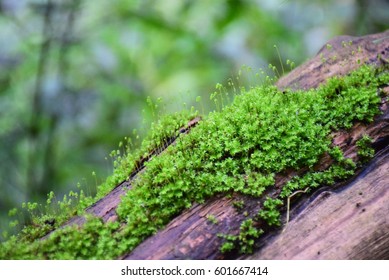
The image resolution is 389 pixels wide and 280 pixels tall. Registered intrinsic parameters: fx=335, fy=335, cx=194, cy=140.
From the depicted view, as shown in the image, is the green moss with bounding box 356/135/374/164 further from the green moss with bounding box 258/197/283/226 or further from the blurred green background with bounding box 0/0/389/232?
the blurred green background with bounding box 0/0/389/232

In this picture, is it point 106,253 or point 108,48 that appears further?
point 108,48

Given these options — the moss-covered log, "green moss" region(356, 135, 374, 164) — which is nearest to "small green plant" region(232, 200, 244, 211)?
the moss-covered log

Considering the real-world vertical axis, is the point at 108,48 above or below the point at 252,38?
above

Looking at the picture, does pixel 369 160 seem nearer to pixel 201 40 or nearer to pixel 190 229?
pixel 190 229

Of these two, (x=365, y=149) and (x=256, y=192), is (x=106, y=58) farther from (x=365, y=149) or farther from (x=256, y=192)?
(x=365, y=149)

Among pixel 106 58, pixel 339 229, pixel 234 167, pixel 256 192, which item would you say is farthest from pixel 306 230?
pixel 106 58
